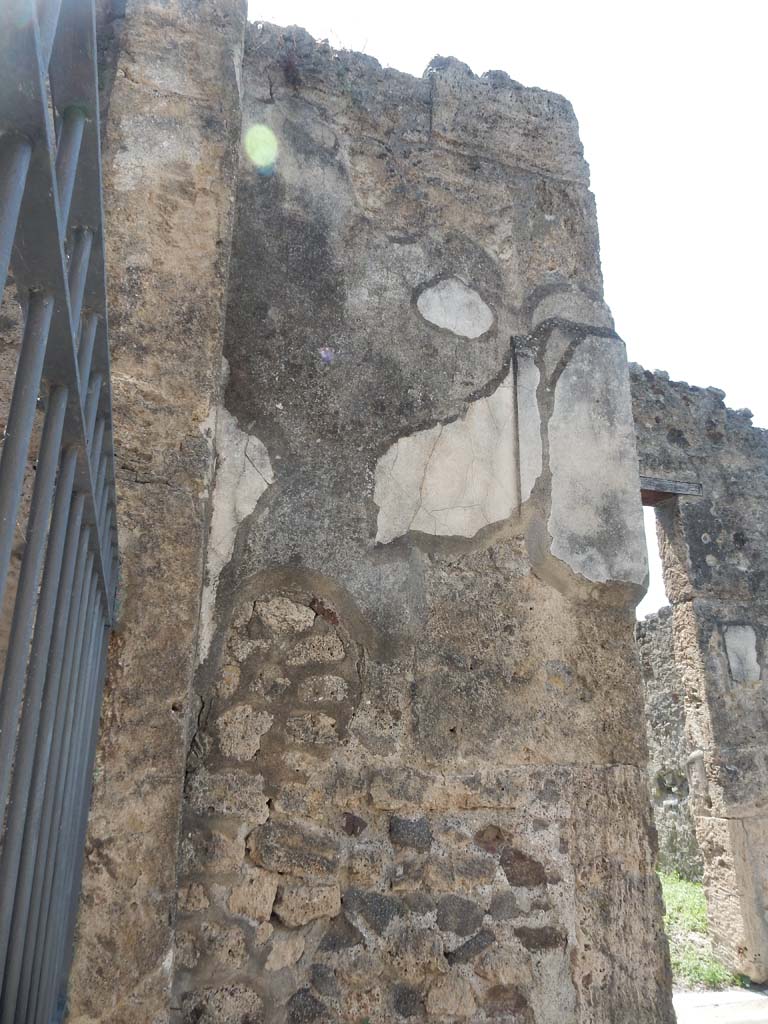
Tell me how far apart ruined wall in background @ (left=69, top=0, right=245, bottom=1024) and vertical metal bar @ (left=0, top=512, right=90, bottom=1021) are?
0.76 meters

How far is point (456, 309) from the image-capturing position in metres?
2.79

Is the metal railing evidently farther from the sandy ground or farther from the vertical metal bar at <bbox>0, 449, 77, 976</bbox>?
the sandy ground

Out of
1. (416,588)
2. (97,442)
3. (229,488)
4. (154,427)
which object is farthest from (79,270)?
(416,588)

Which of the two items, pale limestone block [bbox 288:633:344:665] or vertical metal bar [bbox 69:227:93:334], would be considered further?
pale limestone block [bbox 288:633:344:665]

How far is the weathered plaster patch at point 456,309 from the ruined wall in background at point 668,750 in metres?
4.63

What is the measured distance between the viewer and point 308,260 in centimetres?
266

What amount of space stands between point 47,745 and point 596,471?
2140 mm

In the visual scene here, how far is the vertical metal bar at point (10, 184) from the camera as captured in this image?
0.57 meters

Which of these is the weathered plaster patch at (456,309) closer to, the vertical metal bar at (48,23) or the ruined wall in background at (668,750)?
the vertical metal bar at (48,23)

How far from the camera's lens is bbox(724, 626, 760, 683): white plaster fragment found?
6.03 m

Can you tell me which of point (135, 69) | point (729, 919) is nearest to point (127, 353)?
point (135, 69)

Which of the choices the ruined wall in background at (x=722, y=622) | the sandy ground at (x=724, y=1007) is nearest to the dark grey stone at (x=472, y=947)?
the sandy ground at (x=724, y=1007)

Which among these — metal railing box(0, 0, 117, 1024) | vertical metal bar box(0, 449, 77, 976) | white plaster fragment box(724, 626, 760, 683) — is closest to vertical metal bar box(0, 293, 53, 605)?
metal railing box(0, 0, 117, 1024)

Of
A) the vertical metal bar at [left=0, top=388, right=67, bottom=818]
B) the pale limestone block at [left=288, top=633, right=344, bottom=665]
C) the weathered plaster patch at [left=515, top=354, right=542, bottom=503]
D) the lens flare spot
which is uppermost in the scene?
the lens flare spot
